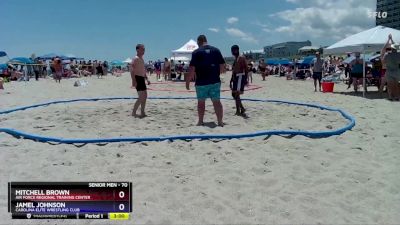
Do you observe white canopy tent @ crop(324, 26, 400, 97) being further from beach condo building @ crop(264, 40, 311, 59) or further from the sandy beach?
beach condo building @ crop(264, 40, 311, 59)

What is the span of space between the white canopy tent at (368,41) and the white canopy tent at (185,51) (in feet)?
33.8

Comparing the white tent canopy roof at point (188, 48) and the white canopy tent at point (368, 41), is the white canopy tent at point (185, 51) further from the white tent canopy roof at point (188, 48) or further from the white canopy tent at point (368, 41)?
the white canopy tent at point (368, 41)

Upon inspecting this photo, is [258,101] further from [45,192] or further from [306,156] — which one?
[45,192]

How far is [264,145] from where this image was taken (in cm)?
504

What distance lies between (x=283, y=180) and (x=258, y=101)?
624 cm

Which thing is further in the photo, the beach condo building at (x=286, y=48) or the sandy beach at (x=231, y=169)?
the beach condo building at (x=286, y=48)

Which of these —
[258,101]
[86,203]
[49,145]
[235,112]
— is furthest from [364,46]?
[86,203]

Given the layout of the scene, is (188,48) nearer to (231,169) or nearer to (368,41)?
(368,41)

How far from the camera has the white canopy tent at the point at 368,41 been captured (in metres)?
11.5

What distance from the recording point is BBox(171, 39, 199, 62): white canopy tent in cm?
2138

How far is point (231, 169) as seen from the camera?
4.14 metres
